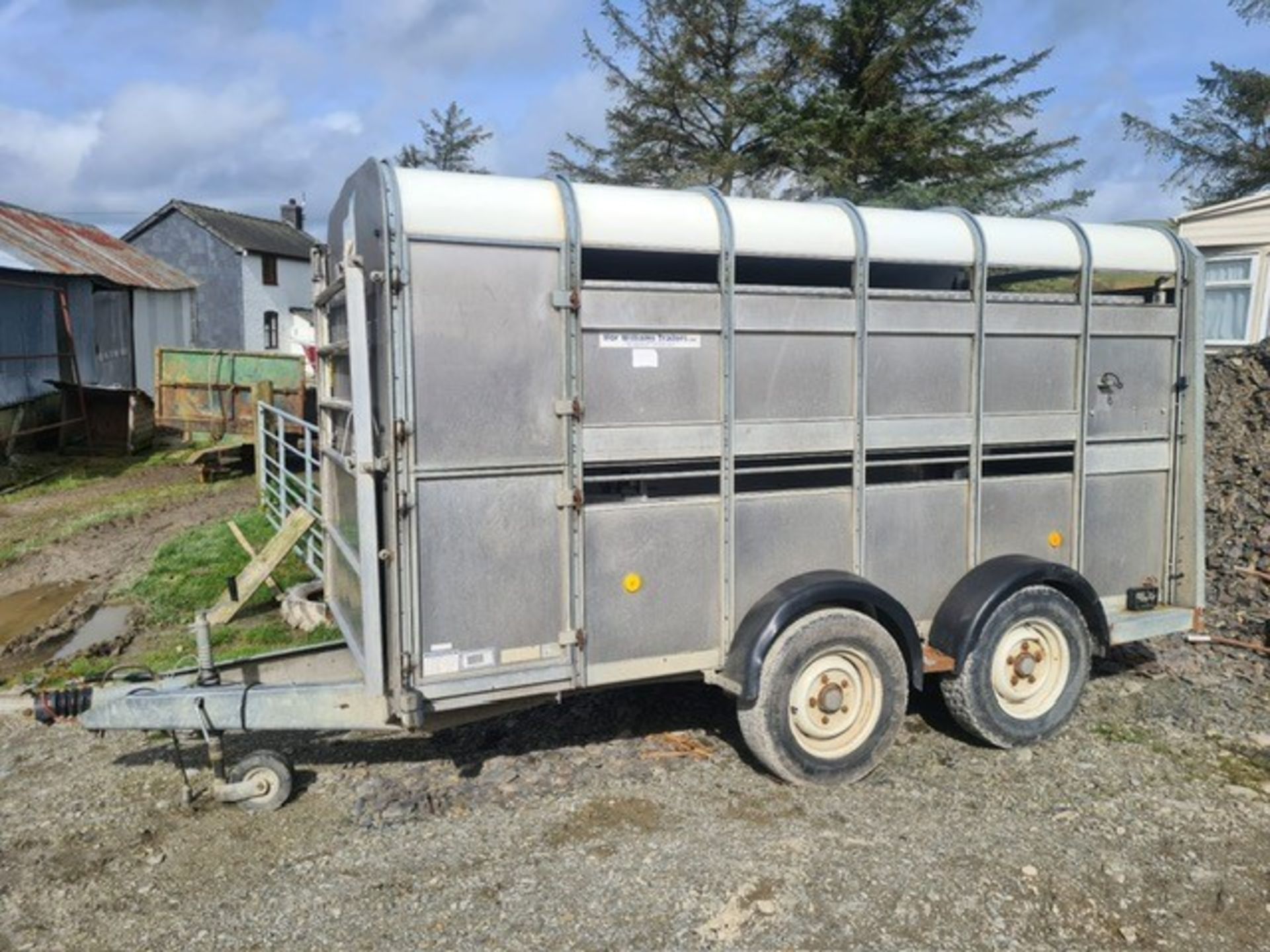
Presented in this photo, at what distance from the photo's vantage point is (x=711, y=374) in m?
4.82

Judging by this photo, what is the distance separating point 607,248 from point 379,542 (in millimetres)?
1648

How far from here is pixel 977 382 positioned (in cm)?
538

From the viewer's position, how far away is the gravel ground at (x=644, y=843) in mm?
3865

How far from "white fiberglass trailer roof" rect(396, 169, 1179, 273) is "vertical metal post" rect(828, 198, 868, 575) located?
48 millimetres

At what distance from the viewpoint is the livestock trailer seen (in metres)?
4.35

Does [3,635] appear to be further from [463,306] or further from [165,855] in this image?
[463,306]

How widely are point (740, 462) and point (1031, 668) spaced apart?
209 cm

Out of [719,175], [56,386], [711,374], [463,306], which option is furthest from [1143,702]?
[56,386]

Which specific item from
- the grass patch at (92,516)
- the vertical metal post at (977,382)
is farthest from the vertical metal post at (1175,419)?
the grass patch at (92,516)

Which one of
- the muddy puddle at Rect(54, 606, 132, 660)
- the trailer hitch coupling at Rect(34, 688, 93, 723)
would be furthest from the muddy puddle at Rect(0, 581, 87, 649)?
the trailer hitch coupling at Rect(34, 688, 93, 723)

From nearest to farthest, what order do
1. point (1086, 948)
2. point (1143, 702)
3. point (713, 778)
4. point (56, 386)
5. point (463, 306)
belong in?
point (1086, 948)
point (463, 306)
point (713, 778)
point (1143, 702)
point (56, 386)

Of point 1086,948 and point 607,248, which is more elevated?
point 607,248

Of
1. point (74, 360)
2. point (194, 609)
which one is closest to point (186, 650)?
point (194, 609)

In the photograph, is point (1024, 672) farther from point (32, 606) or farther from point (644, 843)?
point (32, 606)
